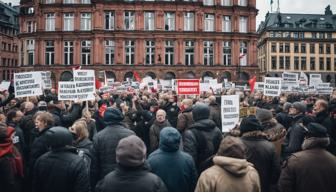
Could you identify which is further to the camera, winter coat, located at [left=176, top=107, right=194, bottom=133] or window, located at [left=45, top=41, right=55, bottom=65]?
window, located at [left=45, top=41, right=55, bottom=65]

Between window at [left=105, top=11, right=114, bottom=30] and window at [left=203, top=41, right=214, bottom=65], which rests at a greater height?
window at [left=105, top=11, right=114, bottom=30]

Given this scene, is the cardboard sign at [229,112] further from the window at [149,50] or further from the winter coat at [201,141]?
the window at [149,50]

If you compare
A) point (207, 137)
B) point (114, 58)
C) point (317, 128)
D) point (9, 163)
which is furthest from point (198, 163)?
point (114, 58)

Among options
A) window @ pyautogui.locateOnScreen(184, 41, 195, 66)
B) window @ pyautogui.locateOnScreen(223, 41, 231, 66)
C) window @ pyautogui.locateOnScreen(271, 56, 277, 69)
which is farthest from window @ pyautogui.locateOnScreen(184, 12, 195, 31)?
window @ pyautogui.locateOnScreen(271, 56, 277, 69)

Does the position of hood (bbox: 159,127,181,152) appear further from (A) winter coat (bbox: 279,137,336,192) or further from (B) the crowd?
(A) winter coat (bbox: 279,137,336,192)

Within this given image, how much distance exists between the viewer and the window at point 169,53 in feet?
169

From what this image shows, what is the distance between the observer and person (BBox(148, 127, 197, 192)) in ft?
17.7

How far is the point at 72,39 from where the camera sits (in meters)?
51.8

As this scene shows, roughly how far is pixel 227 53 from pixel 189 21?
6641 millimetres

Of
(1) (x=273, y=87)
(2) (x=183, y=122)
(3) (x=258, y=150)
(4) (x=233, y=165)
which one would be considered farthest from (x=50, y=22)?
(4) (x=233, y=165)

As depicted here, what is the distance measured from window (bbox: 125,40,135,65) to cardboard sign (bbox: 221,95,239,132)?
140 feet

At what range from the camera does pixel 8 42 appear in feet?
264

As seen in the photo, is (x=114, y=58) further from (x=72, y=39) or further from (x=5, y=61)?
(x=5, y=61)

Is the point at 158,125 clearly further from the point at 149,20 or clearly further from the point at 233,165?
the point at 149,20
